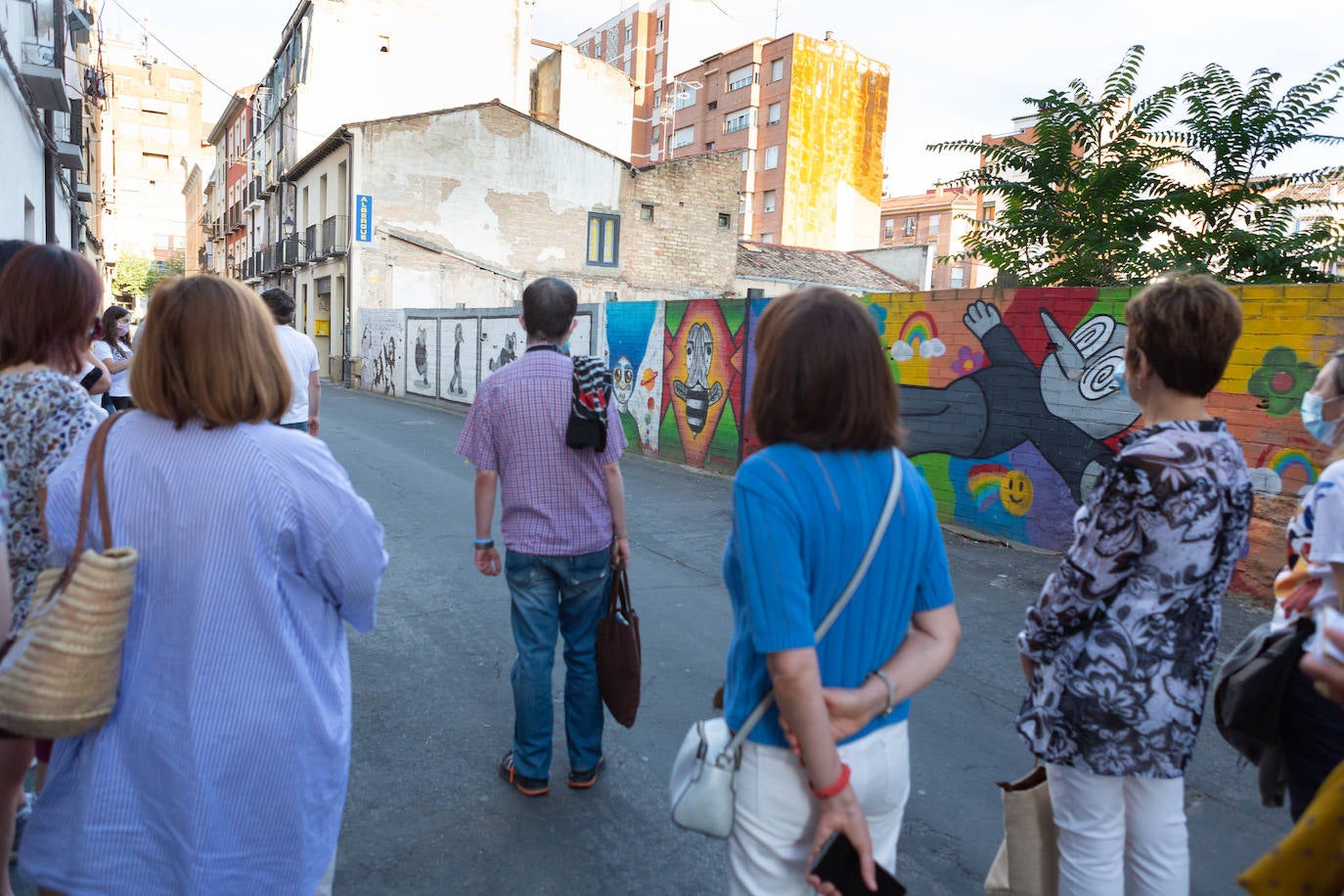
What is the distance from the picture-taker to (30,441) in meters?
2.30

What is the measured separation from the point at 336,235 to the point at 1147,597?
28.5m

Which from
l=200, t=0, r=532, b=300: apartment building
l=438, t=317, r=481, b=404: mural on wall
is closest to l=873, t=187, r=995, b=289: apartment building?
l=200, t=0, r=532, b=300: apartment building

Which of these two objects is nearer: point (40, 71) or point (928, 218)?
point (40, 71)

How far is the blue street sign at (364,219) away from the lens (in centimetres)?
2512

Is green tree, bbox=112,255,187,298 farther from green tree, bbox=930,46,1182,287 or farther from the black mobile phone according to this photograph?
the black mobile phone

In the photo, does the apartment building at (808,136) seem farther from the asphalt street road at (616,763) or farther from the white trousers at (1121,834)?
the white trousers at (1121,834)

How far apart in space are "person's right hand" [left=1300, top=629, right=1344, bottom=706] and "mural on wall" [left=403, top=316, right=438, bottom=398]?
20.5 meters

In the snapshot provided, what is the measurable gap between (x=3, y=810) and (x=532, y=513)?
164 cm

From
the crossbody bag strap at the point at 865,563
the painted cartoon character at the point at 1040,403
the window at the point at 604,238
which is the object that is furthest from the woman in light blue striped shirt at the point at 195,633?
the window at the point at 604,238

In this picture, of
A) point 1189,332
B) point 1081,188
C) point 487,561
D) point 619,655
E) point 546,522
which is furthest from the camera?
point 1081,188

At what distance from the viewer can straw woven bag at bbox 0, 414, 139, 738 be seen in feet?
5.00

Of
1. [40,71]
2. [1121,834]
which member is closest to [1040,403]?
[1121,834]

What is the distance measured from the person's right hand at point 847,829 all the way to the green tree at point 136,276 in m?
59.1

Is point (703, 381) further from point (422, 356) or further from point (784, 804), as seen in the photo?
point (422, 356)
